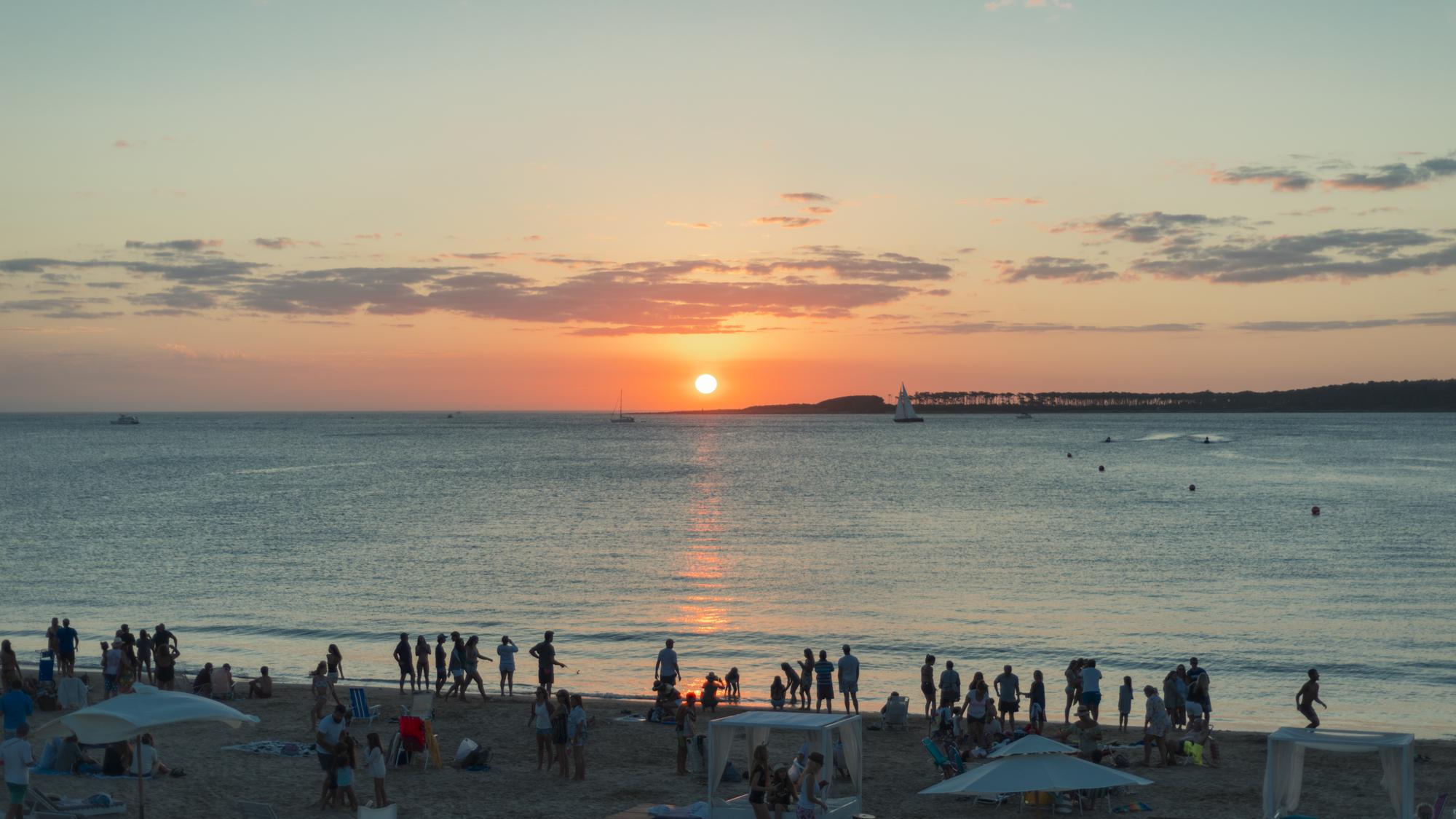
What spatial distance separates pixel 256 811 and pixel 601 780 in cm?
513

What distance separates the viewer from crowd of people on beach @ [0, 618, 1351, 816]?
1523cm

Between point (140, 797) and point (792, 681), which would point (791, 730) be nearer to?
point (140, 797)

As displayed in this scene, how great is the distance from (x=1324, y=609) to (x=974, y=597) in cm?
1068

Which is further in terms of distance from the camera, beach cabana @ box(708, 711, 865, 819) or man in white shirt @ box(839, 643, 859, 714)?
man in white shirt @ box(839, 643, 859, 714)

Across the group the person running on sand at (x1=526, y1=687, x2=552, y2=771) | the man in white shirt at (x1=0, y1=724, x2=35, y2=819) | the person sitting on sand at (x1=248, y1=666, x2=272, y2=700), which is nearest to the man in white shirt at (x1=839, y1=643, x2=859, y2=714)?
the person running on sand at (x1=526, y1=687, x2=552, y2=771)

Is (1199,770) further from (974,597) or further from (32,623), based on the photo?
(32,623)

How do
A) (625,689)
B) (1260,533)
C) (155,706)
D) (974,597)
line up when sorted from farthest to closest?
(1260,533)
(974,597)
(625,689)
(155,706)

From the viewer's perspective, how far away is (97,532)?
198ft

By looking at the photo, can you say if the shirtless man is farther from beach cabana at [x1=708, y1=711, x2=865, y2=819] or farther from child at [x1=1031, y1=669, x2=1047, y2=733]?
beach cabana at [x1=708, y1=711, x2=865, y2=819]

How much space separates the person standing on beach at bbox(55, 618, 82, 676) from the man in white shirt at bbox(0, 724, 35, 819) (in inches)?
475

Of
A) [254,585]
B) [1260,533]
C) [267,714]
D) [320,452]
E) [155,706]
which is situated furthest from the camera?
[320,452]

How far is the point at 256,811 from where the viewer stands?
13812mm

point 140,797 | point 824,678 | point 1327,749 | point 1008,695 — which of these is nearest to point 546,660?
point 824,678

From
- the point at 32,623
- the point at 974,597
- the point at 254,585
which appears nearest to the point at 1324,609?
the point at 974,597
